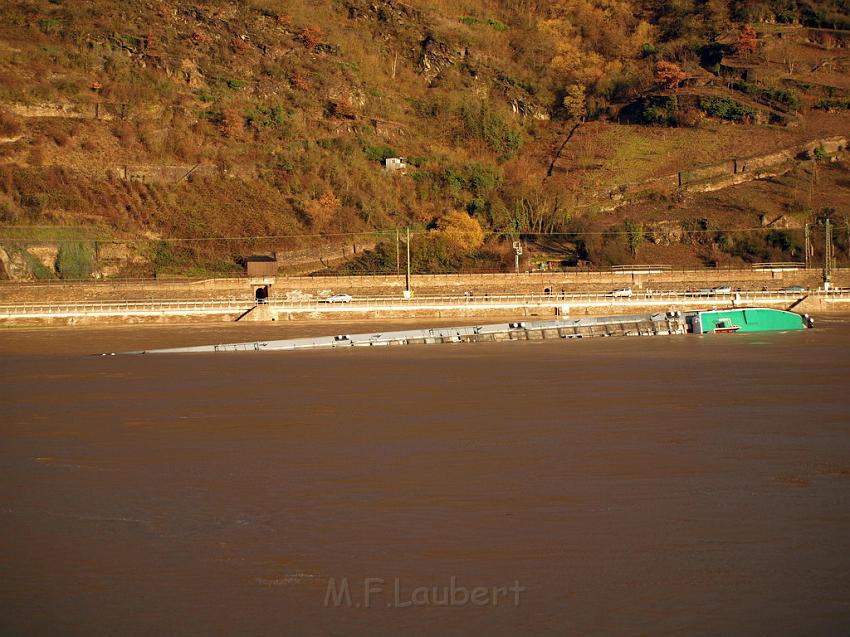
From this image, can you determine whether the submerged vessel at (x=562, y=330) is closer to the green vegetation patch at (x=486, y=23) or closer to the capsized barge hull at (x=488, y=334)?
the capsized barge hull at (x=488, y=334)

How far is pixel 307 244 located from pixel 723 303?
27857 millimetres

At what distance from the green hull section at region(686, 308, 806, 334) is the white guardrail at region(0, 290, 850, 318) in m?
8.51

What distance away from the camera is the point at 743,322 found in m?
39.1

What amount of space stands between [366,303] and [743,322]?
1598cm

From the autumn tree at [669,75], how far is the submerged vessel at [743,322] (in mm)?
59537

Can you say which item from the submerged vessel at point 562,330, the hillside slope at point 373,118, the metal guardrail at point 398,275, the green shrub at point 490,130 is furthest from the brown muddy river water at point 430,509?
the green shrub at point 490,130

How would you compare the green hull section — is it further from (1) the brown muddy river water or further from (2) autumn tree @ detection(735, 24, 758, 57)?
(2) autumn tree @ detection(735, 24, 758, 57)

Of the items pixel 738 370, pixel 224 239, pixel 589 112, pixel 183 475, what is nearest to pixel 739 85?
pixel 589 112

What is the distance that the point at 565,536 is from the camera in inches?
435

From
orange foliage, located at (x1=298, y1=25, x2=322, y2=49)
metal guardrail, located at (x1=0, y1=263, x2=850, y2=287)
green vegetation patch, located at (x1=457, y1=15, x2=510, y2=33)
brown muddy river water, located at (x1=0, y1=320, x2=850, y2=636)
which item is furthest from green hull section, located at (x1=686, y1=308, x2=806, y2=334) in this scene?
green vegetation patch, located at (x1=457, y1=15, x2=510, y2=33)

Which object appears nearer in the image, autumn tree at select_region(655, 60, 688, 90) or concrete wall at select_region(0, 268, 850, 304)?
concrete wall at select_region(0, 268, 850, 304)

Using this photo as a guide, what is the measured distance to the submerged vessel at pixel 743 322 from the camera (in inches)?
1522

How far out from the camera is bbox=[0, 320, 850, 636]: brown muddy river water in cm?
915
